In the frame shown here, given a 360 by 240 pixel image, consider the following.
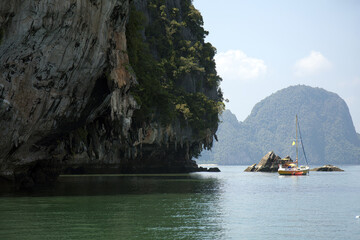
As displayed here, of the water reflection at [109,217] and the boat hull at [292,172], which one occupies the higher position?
the boat hull at [292,172]

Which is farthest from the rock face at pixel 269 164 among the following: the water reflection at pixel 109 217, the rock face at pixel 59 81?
the water reflection at pixel 109 217

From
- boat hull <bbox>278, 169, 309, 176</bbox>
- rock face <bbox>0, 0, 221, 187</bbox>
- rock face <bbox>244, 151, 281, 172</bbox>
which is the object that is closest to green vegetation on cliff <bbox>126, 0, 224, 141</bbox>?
boat hull <bbox>278, 169, 309, 176</bbox>

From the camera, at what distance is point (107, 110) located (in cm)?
3203

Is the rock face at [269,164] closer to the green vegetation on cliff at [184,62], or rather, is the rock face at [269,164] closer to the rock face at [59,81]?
the green vegetation on cliff at [184,62]

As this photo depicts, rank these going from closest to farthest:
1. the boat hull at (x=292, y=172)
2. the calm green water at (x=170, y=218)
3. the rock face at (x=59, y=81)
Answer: the calm green water at (x=170, y=218) → the rock face at (x=59, y=81) → the boat hull at (x=292, y=172)

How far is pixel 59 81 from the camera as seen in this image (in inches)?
1061

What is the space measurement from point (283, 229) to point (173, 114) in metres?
40.4

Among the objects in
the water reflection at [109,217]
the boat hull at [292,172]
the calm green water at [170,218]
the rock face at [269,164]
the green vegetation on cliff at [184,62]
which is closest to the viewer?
the water reflection at [109,217]

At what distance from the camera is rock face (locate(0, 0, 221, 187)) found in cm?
2335

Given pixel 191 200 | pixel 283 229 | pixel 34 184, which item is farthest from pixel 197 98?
pixel 283 229

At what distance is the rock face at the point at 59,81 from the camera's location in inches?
919

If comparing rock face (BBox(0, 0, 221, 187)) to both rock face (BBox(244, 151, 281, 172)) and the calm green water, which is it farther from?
rock face (BBox(244, 151, 281, 172))

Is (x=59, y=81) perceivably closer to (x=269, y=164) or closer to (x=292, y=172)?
(x=292, y=172)

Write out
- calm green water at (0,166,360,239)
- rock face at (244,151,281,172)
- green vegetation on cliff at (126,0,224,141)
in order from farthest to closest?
rock face at (244,151,281,172) → green vegetation on cliff at (126,0,224,141) → calm green water at (0,166,360,239)
